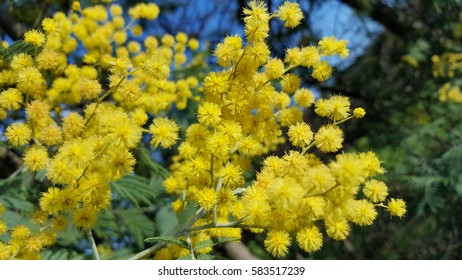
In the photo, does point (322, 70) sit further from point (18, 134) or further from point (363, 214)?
point (18, 134)

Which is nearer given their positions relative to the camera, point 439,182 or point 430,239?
point 439,182

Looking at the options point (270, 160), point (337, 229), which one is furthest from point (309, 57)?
point (337, 229)

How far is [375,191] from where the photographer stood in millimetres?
1648

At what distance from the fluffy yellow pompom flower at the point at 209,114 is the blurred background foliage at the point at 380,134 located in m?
0.75

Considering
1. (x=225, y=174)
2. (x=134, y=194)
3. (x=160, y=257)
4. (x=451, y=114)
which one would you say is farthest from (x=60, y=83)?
(x=451, y=114)

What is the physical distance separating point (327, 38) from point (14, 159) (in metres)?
2.25

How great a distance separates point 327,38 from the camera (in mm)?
1976

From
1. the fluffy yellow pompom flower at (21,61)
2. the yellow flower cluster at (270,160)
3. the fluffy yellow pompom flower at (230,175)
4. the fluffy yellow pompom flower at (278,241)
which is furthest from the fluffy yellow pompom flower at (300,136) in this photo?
the fluffy yellow pompom flower at (21,61)

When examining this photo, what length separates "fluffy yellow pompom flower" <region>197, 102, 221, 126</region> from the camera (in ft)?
5.57

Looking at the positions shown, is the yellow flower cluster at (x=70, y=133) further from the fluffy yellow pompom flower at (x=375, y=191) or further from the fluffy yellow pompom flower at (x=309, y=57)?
the fluffy yellow pompom flower at (x=375, y=191)

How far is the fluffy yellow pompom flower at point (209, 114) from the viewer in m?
1.70

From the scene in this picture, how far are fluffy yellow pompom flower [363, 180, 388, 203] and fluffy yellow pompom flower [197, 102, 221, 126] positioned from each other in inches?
21.0

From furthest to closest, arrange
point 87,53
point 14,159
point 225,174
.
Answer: point 14,159 → point 87,53 → point 225,174

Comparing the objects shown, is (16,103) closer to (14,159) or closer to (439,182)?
(14,159)
